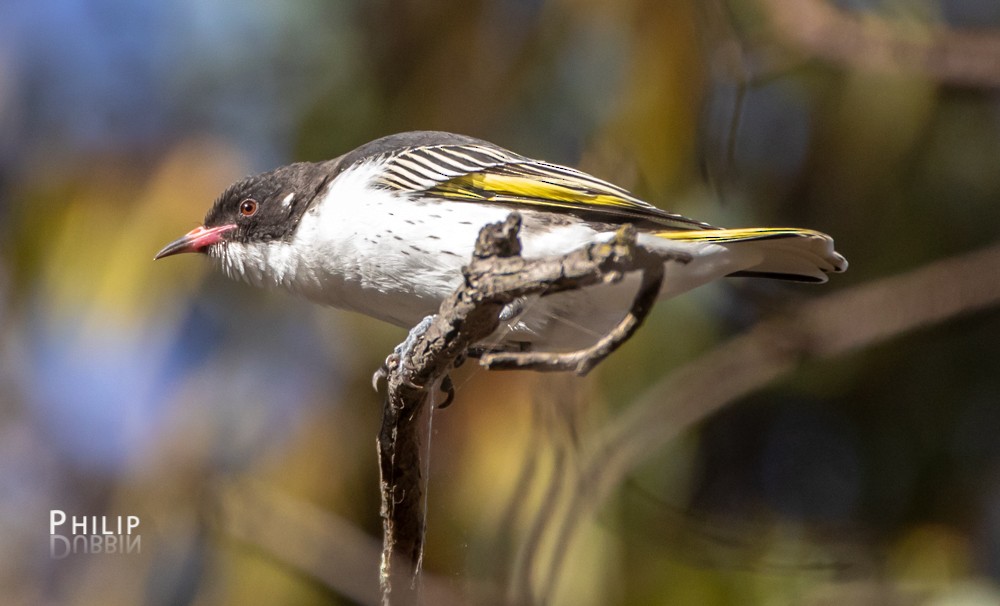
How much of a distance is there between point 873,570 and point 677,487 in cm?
117

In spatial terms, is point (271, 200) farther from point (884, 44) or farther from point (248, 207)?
point (884, 44)

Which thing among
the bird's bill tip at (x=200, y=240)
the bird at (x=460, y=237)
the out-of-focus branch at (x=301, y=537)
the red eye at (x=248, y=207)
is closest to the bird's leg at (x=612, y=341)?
the bird at (x=460, y=237)

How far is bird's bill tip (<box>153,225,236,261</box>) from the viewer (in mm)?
4707

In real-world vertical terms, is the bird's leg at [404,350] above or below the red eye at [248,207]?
below

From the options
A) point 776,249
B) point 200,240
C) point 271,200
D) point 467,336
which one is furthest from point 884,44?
point 467,336

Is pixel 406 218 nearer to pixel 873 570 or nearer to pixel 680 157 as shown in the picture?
pixel 680 157

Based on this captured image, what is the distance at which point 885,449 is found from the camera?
6.89 meters

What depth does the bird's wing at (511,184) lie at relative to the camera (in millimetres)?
3938

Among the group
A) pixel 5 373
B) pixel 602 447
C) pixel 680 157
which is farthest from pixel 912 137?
pixel 5 373

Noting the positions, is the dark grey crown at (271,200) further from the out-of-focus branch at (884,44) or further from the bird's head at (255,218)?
the out-of-focus branch at (884,44)

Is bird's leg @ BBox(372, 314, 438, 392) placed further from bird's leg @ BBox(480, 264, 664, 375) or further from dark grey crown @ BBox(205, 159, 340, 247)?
dark grey crown @ BBox(205, 159, 340, 247)

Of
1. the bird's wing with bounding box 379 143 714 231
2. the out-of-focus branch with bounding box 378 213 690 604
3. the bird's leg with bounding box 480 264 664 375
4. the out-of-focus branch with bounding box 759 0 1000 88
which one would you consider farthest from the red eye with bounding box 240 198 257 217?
the out-of-focus branch with bounding box 759 0 1000 88

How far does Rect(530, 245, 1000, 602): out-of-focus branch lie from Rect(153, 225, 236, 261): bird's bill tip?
1.90 meters

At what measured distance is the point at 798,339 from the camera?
229 inches
